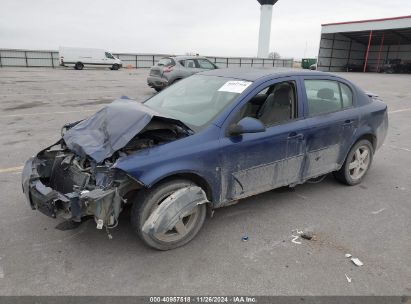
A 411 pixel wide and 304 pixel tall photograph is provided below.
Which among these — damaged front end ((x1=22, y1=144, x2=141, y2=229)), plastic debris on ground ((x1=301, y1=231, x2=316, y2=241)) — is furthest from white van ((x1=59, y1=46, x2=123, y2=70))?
plastic debris on ground ((x1=301, y1=231, x2=316, y2=241))

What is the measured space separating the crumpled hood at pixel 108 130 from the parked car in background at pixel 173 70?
10752mm

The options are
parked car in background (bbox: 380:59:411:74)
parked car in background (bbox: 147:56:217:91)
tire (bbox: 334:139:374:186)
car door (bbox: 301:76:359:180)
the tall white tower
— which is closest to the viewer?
car door (bbox: 301:76:359:180)

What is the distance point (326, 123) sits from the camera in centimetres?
412

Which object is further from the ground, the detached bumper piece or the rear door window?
the rear door window

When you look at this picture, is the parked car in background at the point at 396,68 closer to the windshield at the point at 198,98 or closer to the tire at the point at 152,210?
the windshield at the point at 198,98

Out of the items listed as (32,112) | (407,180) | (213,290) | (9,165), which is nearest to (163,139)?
(213,290)

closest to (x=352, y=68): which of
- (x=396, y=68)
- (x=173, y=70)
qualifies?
(x=396, y=68)

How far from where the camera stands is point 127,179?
9.52ft

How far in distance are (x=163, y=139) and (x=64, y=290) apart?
1.47 meters

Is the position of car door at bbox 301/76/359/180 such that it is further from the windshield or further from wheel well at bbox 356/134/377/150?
the windshield

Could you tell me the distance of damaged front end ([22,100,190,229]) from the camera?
281 centimetres

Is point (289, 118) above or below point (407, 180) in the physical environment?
above

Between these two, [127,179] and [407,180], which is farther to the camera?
[407,180]

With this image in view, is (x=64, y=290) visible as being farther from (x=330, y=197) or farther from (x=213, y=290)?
(x=330, y=197)
